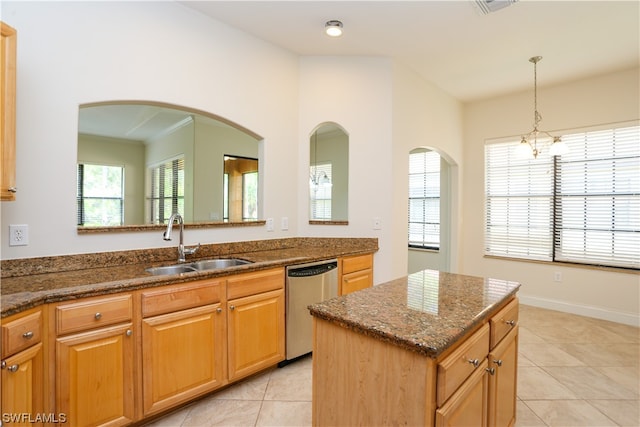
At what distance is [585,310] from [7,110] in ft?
18.4

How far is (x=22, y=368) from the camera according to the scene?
1.37 meters

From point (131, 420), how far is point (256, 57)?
2961mm

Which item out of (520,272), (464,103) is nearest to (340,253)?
(520,272)

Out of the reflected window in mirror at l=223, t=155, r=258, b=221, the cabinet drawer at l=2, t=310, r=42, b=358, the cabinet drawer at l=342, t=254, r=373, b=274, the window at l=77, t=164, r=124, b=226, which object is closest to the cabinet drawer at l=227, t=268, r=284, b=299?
the cabinet drawer at l=342, t=254, r=373, b=274

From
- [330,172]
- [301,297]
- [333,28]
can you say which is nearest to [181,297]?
[301,297]

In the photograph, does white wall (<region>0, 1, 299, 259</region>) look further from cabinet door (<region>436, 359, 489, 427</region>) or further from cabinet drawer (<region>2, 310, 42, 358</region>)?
cabinet door (<region>436, 359, 489, 427</region>)

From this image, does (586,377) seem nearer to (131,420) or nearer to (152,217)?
(131,420)

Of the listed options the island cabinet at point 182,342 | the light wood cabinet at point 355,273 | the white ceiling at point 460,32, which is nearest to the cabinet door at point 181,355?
the island cabinet at point 182,342

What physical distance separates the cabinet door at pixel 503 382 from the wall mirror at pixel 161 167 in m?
3.54

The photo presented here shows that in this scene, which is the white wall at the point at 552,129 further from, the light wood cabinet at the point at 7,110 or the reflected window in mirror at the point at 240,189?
the light wood cabinet at the point at 7,110

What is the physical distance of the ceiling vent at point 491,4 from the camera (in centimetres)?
243

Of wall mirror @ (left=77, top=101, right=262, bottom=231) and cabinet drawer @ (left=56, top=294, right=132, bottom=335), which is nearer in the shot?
cabinet drawer @ (left=56, top=294, right=132, bottom=335)

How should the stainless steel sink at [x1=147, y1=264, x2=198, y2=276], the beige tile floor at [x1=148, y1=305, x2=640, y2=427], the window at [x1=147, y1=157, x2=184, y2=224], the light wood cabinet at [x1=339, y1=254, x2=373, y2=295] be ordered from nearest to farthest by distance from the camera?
the beige tile floor at [x1=148, y1=305, x2=640, y2=427] → the stainless steel sink at [x1=147, y1=264, x2=198, y2=276] → the light wood cabinet at [x1=339, y1=254, x2=373, y2=295] → the window at [x1=147, y1=157, x2=184, y2=224]

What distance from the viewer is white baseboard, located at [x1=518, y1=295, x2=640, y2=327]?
3.61m
